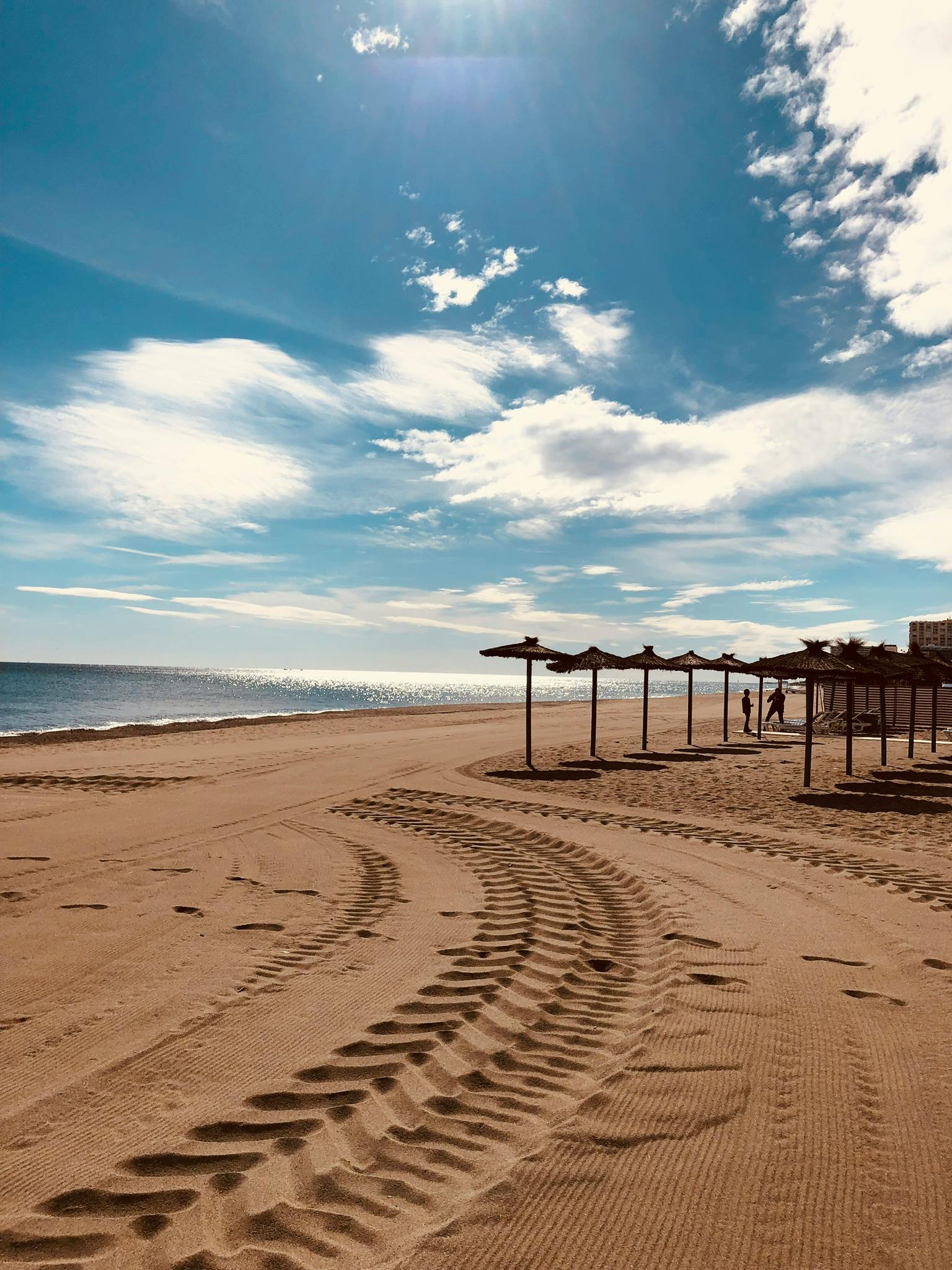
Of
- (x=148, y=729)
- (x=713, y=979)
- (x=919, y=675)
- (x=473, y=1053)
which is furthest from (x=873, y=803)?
(x=148, y=729)

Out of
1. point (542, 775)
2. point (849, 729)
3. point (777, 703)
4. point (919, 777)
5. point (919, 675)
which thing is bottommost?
point (542, 775)

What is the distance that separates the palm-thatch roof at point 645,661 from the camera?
739 inches

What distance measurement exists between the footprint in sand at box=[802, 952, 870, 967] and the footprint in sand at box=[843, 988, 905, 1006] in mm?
433

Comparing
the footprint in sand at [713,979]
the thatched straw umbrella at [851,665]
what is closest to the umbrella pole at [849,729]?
the thatched straw umbrella at [851,665]

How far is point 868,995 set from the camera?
3965 millimetres

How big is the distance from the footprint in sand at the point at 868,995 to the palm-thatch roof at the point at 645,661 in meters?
14.4

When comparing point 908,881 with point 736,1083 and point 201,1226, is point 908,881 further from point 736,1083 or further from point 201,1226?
point 201,1226

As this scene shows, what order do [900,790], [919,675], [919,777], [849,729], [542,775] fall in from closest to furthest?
1. [900,790]
2. [542,775]
3. [919,777]
4. [849,729]
5. [919,675]

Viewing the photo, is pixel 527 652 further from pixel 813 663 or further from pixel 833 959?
pixel 833 959

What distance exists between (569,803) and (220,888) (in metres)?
5.77

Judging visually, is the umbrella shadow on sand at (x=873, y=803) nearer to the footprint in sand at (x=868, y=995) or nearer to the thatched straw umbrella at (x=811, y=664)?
the thatched straw umbrella at (x=811, y=664)

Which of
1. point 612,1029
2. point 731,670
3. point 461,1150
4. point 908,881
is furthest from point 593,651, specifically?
point 461,1150

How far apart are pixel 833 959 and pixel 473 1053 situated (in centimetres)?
254

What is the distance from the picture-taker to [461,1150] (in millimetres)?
2586
